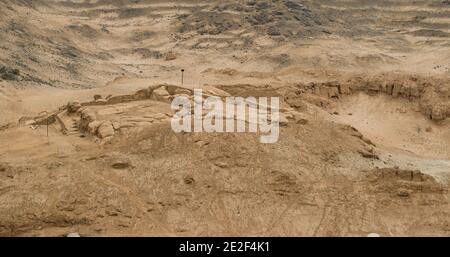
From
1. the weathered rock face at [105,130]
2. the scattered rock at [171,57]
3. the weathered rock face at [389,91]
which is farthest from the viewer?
the scattered rock at [171,57]

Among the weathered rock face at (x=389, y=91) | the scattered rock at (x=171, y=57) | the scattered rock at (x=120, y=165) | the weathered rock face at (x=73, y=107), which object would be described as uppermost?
the scattered rock at (x=120, y=165)

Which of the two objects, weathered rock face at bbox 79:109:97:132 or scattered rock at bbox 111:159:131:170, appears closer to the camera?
scattered rock at bbox 111:159:131:170

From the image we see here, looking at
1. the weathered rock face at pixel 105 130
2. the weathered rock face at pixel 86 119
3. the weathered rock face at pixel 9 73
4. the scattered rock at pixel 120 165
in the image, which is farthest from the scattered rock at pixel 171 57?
the scattered rock at pixel 120 165

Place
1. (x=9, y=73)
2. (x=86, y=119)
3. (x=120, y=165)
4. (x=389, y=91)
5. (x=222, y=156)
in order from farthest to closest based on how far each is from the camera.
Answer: (x=9, y=73) < (x=389, y=91) < (x=86, y=119) < (x=222, y=156) < (x=120, y=165)

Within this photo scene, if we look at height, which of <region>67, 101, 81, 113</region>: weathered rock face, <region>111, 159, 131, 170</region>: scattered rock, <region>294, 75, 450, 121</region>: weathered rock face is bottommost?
<region>294, 75, 450, 121</region>: weathered rock face

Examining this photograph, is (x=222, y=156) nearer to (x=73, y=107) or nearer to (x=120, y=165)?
(x=120, y=165)

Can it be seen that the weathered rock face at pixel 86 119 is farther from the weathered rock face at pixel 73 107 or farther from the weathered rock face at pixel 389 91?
the weathered rock face at pixel 389 91

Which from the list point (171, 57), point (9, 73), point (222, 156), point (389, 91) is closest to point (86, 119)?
point (222, 156)

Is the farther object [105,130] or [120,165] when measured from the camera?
[105,130]

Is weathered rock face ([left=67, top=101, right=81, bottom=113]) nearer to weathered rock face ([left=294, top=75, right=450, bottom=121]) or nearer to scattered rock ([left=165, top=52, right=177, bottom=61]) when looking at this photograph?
weathered rock face ([left=294, top=75, right=450, bottom=121])

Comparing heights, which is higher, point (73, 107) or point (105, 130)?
point (105, 130)

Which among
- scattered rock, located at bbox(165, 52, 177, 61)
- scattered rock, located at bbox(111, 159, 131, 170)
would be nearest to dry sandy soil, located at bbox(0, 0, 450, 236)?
scattered rock, located at bbox(111, 159, 131, 170)

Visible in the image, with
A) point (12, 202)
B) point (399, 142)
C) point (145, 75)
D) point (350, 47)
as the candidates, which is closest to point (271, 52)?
point (350, 47)
